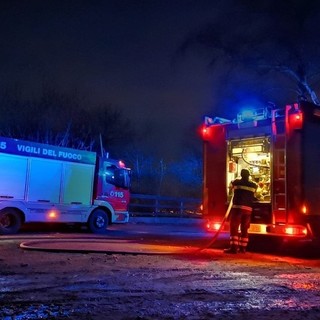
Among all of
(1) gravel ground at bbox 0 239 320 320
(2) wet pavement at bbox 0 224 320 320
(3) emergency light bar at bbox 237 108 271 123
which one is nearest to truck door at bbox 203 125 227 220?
(3) emergency light bar at bbox 237 108 271 123

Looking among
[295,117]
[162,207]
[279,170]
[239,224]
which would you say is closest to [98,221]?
[239,224]

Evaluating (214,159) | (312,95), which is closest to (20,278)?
(214,159)

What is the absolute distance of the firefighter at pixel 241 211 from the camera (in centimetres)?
988

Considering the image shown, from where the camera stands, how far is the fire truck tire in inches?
536

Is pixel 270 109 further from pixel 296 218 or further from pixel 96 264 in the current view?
pixel 96 264

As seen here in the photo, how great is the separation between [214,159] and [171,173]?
92.2 feet

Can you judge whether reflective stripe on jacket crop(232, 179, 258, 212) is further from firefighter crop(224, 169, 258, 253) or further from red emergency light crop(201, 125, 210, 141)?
red emergency light crop(201, 125, 210, 141)

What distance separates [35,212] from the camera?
1440 cm

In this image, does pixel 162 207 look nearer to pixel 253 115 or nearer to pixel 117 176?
pixel 117 176

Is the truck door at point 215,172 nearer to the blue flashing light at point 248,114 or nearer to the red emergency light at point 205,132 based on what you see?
the red emergency light at point 205,132

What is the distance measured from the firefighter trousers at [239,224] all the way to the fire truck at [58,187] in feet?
22.4

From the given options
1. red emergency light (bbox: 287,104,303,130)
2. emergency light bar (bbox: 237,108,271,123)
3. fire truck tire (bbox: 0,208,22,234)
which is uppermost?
emergency light bar (bbox: 237,108,271,123)

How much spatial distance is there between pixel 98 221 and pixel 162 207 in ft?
30.2

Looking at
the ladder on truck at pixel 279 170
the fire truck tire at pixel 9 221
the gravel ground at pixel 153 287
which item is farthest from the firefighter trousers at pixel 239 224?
the fire truck tire at pixel 9 221
